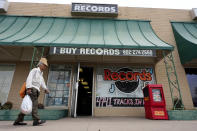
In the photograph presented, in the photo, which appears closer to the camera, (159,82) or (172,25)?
(159,82)

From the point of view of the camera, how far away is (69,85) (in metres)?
7.34

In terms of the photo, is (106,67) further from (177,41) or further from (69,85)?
(177,41)

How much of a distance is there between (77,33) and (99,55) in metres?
1.78

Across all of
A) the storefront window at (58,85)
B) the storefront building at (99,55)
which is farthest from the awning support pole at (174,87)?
the storefront window at (58,85)

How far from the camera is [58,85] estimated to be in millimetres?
7383

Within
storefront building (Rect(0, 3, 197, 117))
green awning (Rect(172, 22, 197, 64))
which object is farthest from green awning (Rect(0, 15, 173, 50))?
green awning (Rect(172, 22, 197, 64))

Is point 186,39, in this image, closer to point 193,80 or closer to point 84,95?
point 193,80

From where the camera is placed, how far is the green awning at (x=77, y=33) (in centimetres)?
595

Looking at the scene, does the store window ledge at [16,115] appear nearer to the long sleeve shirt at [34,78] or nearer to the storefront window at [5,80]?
the long sleeve shirt at [34,78]

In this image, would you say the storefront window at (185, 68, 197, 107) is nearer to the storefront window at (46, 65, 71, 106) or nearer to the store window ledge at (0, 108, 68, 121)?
the storefront window at (46, 65, 71, 106)

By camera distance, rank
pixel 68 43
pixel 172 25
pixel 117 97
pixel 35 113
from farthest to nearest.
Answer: pixel 172 25 < pixel 117 97 < pixel 68 43 < pixel 35 113

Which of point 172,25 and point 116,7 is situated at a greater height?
point 116,7

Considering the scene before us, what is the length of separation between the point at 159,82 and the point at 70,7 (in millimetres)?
7722

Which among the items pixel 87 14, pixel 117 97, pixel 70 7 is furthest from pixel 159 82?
pixel 70 7
